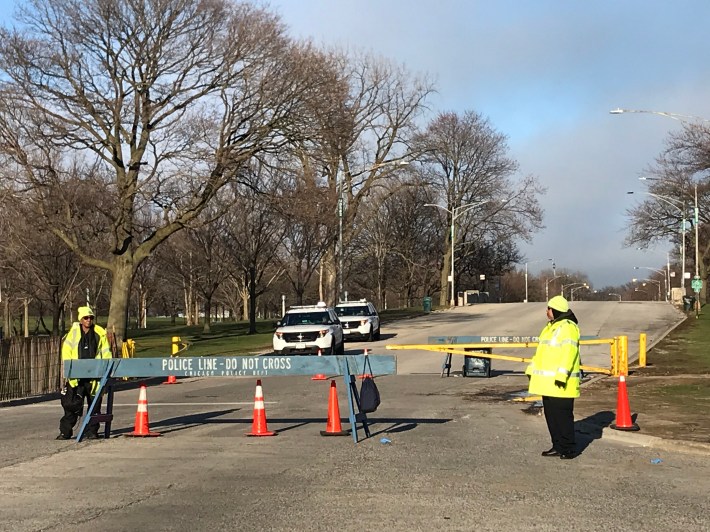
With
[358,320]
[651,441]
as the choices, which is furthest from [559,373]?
[358,320]

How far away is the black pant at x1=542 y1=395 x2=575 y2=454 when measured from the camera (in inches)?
366

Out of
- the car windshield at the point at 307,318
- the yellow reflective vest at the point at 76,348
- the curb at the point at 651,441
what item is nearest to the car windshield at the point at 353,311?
the car windshield at the point at 307,318

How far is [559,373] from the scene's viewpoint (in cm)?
915

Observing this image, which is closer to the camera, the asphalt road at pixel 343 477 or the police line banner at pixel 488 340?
the asphalt road at pixel 343 477

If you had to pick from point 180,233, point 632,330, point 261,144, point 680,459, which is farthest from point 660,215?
point 680,459

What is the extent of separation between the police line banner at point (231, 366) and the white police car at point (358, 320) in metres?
23.7

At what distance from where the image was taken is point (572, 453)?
376 inches

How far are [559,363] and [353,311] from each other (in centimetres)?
2709

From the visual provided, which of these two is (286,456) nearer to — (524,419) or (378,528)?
(378,528)

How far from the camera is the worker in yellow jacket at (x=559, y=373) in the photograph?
921 centimetres

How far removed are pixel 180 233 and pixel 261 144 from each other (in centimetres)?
2198

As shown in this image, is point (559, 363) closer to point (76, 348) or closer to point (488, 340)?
point (76, 348)

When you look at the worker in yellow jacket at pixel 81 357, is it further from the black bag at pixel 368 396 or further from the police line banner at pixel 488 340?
the police line banner at pixel 488 340

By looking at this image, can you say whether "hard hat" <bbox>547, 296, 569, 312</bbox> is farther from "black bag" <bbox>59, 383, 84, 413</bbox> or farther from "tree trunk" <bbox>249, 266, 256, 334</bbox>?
"tree trunk" <bbox>249, 266, 256, 334</bbox>
